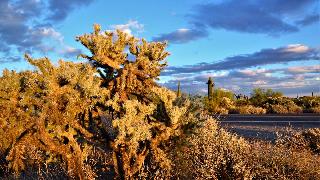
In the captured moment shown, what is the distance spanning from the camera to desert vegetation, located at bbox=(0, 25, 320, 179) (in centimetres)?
680

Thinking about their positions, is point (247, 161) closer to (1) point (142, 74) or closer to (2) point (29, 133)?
(1) point (142, 74)

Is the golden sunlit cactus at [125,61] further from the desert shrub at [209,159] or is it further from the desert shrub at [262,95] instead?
the desert shrub at [262,95]

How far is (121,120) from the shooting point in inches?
253

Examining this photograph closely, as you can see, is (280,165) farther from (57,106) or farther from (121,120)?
(57,106)

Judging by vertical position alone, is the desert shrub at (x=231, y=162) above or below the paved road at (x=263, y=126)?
below

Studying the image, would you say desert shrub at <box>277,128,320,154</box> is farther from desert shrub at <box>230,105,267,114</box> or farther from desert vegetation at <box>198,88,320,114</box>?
desert shrub at <box>230,105,267,114</box>

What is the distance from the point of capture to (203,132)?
27.8 ft

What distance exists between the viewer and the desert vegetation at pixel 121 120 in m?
6.80

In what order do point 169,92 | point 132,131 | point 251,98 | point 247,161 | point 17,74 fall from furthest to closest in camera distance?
1. point 251,98
2. point 17,74
3. point 247,161
4. point 169,92
5. point 132,131

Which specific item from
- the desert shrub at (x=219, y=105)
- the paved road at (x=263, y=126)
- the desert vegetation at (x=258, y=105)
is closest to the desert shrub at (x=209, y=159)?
the paved road at (x=263, y=126)

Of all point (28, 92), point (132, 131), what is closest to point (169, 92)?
point (132, 131)

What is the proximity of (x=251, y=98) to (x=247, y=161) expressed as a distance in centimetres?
3687

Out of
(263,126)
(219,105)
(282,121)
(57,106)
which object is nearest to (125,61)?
(57,106)

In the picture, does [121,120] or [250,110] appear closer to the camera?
[121,120]
